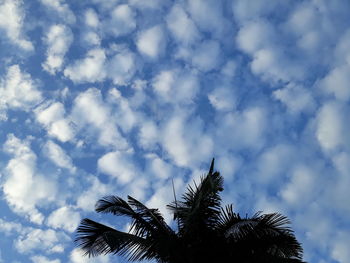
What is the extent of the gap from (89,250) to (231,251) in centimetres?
409

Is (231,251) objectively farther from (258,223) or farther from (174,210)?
(174,210)

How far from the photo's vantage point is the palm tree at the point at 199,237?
1002cm

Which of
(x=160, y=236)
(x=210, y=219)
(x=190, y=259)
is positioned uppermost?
(x=210, y=219)

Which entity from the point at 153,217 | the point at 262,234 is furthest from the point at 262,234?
the point at 153,217

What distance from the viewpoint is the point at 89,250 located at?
10.3 metres

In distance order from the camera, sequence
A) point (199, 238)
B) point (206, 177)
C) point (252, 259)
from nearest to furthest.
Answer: point (252, 259) < point (199, 238) < point (206, 177)

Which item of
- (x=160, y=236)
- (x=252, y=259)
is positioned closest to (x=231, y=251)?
(x=252, y=259)

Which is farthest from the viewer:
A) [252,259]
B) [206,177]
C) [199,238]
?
[206,177]

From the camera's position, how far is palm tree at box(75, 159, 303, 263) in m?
10.0

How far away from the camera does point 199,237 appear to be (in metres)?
10.5

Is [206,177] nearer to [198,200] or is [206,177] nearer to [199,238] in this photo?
[198,200]

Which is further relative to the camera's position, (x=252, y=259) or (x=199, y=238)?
(x=199, y=238)

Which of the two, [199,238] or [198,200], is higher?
[198,200]

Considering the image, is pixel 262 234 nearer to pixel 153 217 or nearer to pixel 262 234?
pixel 262 234
